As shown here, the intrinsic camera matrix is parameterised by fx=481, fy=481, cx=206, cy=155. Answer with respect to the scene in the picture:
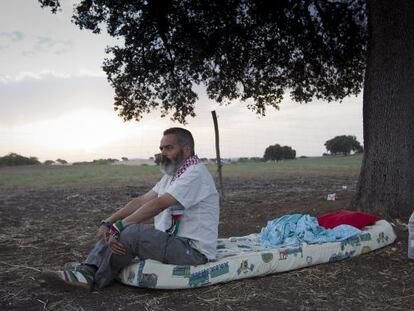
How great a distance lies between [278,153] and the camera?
161 feet

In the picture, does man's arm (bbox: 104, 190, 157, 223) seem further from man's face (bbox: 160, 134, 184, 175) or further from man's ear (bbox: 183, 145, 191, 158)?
man's ear (bbox: 183, 145, 191, 158)

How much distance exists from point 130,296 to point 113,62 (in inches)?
346

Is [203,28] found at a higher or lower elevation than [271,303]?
higher

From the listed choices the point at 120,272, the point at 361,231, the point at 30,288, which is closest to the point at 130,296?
the point at 120,272

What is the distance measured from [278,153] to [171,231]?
146 ft

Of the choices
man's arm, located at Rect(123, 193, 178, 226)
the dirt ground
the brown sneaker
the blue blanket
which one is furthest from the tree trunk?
the brown sneaker

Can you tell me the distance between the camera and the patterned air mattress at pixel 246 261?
511 centimetres

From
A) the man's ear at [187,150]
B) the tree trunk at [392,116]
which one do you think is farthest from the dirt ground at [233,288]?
the man's ear at [187,150]

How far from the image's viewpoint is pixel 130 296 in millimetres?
5027

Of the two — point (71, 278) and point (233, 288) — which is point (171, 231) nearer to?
point (233, 288)

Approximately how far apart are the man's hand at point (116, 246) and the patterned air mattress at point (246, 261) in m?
0.29

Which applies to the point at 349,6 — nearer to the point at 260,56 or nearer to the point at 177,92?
the point at 260,56

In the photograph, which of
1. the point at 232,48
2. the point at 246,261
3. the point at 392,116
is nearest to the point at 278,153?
the point at 232,48

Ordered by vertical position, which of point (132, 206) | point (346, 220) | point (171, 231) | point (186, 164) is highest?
point (186, 164)
